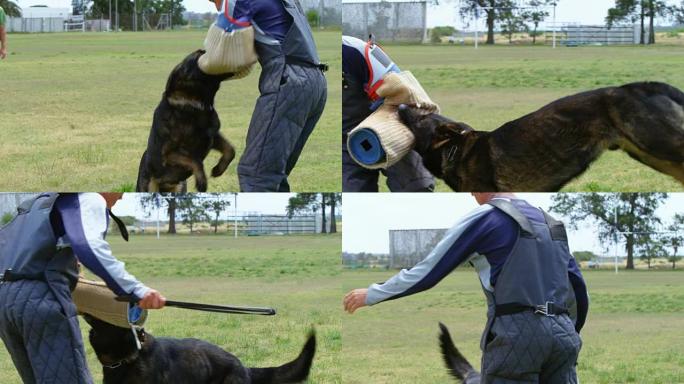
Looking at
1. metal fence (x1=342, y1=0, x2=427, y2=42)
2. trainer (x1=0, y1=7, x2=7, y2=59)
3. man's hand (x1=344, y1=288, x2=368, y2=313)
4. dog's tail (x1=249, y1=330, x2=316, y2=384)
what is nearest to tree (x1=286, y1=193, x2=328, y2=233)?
metal fence (x1=342, y1=0, x2=427, y2=42)

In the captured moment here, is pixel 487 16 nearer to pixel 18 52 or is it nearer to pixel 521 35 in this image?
pixel 521 35

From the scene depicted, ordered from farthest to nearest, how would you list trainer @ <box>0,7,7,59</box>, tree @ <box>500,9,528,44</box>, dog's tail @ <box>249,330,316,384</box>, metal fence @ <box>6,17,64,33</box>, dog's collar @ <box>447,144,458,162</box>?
metal fence @ <box>6,17,64,33</box> → trainer @ <box>0,7,7,59</box> → tree @ <box>500,9,528,44</box> → dog's collar @ <box>447,144,458,162</box> → dog's tail @ <box>249,330,316,384</box>

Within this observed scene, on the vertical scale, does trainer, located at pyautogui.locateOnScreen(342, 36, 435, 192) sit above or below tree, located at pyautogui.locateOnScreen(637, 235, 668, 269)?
above

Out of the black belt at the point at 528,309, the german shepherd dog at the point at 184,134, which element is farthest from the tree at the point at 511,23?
the black belt at the point at 528,309

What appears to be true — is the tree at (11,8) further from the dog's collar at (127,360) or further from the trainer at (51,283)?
the trainer at (51,283)

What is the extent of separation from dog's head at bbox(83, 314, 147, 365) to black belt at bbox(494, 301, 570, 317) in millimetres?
1696

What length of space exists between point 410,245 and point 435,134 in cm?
65

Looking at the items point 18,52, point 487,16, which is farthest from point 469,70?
point 18,52

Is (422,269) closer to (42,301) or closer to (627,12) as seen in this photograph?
(42,301)

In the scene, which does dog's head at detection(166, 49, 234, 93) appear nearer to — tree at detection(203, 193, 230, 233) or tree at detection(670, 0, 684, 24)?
tree at detection(203, 193, 230, 233)

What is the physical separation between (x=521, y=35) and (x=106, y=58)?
8.52 metres

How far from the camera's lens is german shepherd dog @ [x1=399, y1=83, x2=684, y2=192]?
5.11 m

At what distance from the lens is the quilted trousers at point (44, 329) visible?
3.93 m

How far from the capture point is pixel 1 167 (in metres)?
7.14
